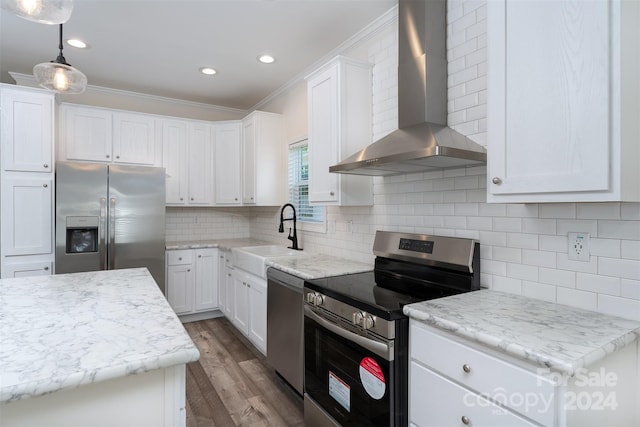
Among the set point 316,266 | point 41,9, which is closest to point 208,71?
point 41,9

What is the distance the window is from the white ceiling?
803 mm

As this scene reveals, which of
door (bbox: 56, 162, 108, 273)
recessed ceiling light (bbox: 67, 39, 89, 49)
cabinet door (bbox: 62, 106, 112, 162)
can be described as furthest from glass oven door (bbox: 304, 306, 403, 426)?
cabinet door (bbox: 62, 106, 112, 162)

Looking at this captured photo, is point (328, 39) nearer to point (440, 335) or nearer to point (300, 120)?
point (300, 120)

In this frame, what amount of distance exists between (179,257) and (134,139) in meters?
1.47

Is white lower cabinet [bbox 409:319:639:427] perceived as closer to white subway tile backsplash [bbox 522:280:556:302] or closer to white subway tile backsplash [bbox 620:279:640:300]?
white subway tile backsplash [bbox 620:279:640:300]

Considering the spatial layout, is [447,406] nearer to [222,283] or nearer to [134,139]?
[222,283]

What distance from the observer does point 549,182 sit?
132cm

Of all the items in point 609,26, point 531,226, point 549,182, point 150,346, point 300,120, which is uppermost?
point 300,120

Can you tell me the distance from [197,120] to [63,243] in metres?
2.05

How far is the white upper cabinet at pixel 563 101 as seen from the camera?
3.78 feet

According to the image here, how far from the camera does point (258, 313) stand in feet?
9.93

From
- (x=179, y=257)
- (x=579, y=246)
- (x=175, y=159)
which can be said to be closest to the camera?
(x=579, y=246)

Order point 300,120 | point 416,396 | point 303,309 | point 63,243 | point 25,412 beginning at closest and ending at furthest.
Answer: point 25,412 < point 416,396 < point 303,309 < point 63,243 < point 300,120

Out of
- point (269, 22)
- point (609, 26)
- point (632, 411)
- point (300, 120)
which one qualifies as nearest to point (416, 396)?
point (632, 411)
